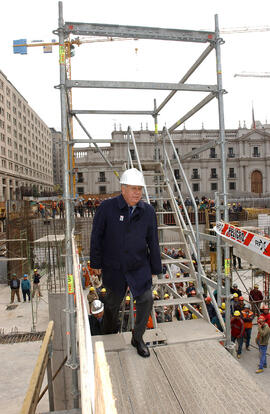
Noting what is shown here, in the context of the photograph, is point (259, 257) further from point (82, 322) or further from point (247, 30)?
point (247, 30)

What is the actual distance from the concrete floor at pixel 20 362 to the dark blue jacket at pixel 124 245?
3481mm

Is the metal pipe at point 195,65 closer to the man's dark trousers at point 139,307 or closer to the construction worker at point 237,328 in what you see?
the man's dark trousers at point 139,307

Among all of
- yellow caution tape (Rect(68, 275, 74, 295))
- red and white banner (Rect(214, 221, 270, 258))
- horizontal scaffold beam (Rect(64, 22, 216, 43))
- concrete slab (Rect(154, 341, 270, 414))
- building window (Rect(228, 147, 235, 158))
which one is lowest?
concrete slab (Rect(154, 341, 270, 414))

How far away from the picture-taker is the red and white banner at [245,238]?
396 cm

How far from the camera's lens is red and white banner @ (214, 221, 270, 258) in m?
3.96

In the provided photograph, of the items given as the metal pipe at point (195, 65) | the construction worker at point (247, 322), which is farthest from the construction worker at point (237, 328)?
the metal pipe at point (195, 65)

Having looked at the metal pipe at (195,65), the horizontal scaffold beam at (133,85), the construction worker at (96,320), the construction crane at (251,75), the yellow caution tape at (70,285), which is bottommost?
the construction worker at (96,320)

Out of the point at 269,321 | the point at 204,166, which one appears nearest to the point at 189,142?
the point at 204,166

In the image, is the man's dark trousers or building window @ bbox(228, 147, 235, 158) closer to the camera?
the man's dark trousers

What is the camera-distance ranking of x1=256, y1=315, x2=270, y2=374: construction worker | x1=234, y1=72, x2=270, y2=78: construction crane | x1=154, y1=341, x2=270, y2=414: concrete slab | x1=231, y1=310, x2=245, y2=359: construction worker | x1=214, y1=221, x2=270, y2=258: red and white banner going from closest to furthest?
1. x1=154, y1=341, x2=270, y2=414: concrete slab
2. x1=214, y1=221, x2=270, y2=258: red and white banner
3. x1=256, y1=315, x2=270, y2=374: construction worker
4. x1=231, y1=310, x2=245, y2=359: construction worker
5. x1=234, y1=72, x2=270, y2=78: construction crane

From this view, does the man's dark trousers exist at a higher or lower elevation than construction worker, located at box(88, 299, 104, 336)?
higher

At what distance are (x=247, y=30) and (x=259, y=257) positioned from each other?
8243 centimetres

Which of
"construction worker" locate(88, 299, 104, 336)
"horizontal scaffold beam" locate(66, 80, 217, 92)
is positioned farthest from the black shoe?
"horizontal scaffold beam" locate(66, 80, 217, 92)

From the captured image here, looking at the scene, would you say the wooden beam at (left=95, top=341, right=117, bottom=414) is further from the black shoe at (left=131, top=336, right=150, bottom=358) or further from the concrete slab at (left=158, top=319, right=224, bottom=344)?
the concrete slab at (left=158, top=319, right=224, bottom=344)
